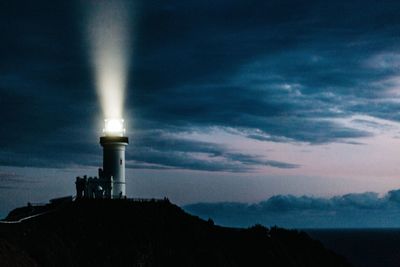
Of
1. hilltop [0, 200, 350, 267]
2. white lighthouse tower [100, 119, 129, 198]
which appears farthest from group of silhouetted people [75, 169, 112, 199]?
hilltop [0, 200, 350, 267]

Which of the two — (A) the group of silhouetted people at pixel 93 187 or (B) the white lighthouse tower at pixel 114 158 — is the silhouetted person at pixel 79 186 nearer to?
(A) the group of silhouetted people at pixel 93 187

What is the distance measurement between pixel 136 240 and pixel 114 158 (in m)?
15.8

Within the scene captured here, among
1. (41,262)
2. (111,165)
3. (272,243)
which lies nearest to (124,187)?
(111,165)

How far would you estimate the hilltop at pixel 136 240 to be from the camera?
48.5 m

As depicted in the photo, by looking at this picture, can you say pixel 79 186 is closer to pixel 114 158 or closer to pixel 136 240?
pixel 114 158

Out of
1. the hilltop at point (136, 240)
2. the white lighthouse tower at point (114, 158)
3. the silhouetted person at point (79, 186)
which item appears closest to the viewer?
the hilltop at point (136, 240)

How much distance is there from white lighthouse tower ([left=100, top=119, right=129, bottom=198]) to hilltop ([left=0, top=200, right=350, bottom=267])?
18.9 ft

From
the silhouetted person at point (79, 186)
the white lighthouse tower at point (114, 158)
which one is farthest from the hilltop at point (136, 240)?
the white lighthouse tower at point (114, 158)

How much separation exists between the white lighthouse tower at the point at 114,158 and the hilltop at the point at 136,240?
576 centimetres

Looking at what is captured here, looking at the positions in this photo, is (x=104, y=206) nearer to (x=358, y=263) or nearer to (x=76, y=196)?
(x=76, y=196)

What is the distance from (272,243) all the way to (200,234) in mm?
8790

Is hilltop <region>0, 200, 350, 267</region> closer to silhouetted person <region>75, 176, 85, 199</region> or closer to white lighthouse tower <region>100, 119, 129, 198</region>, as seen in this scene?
silhouetted person <region>75, 176, 85, 199</region>

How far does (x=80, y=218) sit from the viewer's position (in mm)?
56375

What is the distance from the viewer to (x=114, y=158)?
68.1 metres
